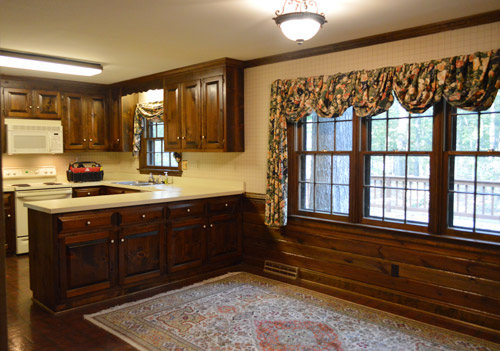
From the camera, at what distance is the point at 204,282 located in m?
4.36

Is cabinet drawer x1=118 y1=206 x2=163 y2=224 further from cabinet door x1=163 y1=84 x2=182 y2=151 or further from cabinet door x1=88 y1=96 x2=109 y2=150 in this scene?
cabinet door x1=88 y1=96 x2=109 y2=150

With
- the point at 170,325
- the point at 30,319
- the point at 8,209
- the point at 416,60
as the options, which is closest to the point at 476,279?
the point at 416,60

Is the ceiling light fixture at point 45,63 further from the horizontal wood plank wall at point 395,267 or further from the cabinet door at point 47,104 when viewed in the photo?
the horizontal wood plank wall at point 395,267

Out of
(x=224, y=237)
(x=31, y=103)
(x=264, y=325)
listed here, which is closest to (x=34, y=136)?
(x=31, y=103)

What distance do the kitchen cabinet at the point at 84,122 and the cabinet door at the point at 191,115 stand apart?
196 centimetres

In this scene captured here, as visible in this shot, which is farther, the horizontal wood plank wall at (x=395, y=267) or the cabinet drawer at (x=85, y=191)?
the cabinet drawer at (x=85, y=191)

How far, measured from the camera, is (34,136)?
19.1 ft

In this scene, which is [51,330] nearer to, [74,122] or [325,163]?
[325,163]

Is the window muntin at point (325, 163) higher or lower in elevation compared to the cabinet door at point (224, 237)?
higher

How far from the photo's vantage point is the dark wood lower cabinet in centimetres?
357

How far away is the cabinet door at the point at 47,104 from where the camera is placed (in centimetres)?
586

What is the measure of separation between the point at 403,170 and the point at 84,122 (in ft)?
15.6

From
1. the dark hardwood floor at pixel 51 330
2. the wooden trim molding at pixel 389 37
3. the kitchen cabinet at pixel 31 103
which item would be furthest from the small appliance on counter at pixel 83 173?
the wooden trim molding at pixel 389 37

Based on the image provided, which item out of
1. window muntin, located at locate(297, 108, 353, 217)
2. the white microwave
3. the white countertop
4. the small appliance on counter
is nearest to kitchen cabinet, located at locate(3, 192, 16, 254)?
the white microwave
